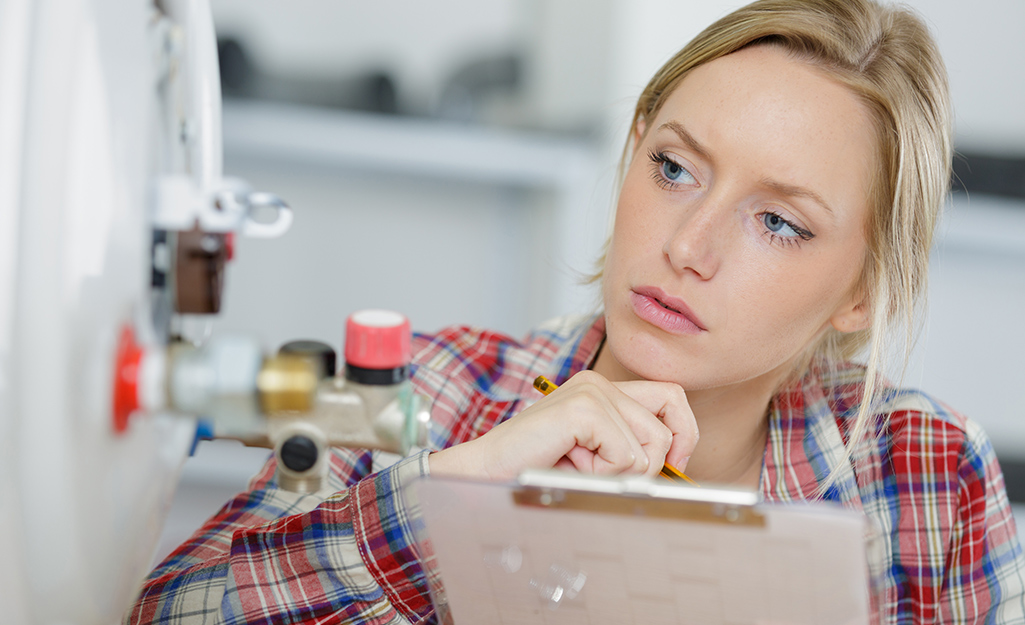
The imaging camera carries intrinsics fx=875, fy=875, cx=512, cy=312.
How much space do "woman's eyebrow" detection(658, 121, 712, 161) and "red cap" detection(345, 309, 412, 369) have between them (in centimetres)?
52

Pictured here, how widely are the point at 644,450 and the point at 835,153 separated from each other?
395 millimetres

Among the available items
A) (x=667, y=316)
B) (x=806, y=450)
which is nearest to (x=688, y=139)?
(x=667, y=316)

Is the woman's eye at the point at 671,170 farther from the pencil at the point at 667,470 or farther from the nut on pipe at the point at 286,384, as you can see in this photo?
the nut on pipe at the point at 286,384

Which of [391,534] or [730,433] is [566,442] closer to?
[391,534]

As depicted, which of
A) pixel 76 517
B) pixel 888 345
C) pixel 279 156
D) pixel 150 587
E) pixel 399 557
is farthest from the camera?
pixel 279 156

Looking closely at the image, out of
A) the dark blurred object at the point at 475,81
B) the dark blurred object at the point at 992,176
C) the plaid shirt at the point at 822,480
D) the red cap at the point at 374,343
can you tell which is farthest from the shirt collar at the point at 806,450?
the dark blurred object at the point at 475,81

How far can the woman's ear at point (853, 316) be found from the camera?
3.50 ft

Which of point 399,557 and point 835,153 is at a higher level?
point 835,153

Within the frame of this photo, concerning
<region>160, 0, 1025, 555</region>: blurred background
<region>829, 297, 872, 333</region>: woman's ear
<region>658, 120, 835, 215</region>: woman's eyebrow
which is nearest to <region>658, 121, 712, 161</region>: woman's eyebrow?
<region>658, 120, 835, 215</region>: woman's eyebrow

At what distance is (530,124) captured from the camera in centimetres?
210

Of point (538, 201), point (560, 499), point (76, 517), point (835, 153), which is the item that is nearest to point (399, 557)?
point (560, 499)

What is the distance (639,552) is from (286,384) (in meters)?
0.26

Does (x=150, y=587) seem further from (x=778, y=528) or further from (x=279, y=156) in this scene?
(x=279, y=156)

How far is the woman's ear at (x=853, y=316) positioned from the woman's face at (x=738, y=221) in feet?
0.24
